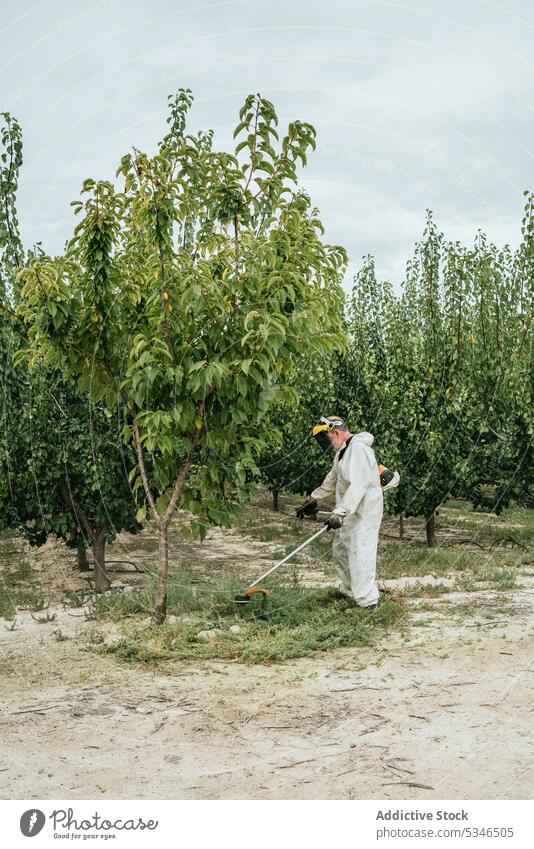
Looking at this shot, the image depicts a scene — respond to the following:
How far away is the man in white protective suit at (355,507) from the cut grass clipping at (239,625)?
0.28 m

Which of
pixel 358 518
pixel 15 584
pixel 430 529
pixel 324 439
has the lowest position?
pixel 15 584

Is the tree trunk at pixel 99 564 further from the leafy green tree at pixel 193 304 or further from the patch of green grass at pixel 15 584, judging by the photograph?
the leafy green tree at pixel 193 304

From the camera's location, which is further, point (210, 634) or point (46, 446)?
point (46, 446)

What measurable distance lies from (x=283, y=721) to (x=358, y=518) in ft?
10.6

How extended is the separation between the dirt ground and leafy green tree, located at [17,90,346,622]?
69.0 inches

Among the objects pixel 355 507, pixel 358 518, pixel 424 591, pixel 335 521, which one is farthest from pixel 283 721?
pixel 424 591

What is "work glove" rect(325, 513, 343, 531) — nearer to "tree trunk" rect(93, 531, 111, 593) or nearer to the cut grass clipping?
the cut grass clipping

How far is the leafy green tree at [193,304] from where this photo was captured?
7.38 meters

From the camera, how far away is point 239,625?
25.2ft

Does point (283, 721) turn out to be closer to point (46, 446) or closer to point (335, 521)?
point (335, 521)

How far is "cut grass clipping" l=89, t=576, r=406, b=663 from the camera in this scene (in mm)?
6977
